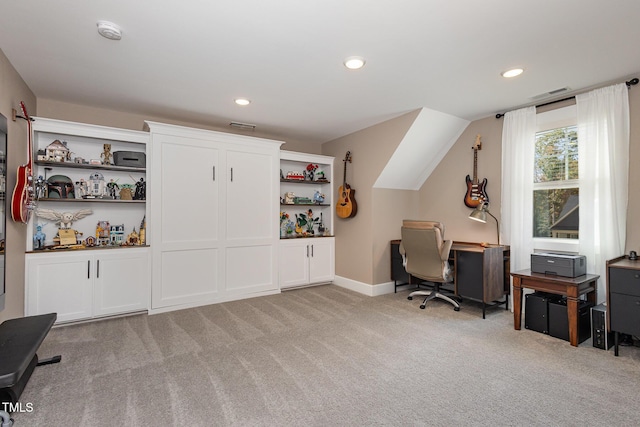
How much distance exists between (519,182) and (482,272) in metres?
1.14

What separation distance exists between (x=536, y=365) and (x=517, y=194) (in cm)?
195

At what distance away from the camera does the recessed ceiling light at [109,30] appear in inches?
78.5

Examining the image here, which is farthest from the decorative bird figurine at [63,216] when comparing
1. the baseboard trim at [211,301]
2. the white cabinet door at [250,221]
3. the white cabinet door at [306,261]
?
the white cabinet door at [306,261]

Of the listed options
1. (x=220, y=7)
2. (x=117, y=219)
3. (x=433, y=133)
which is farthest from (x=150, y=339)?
(x=433, y=133)

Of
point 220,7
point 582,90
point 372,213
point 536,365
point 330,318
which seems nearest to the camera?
point 220,7

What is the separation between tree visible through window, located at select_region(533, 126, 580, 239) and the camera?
3.36 meters

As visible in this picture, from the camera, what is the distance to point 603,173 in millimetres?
2951

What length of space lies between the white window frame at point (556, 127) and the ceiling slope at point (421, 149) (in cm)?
91

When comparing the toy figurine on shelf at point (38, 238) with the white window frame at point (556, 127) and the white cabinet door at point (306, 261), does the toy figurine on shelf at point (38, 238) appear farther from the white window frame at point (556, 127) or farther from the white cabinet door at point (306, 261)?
the white window frame at point (556, 127)

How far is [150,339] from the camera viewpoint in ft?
9.19

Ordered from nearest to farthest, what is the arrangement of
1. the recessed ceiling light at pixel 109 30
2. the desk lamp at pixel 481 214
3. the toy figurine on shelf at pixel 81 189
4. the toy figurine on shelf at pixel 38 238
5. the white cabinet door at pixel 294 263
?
1. the recessed ceiling light at pixel 109 30
2. the toy figurine on shelf at pixel 38 238
3. the toy figurine on shelf at pixel 81 189
4. the desk lamp at pixel 481 214
5. the white cabinet door at pixel 294 263

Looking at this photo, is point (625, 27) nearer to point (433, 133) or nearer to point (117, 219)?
point (433, 133)

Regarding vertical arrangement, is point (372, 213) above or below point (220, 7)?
below

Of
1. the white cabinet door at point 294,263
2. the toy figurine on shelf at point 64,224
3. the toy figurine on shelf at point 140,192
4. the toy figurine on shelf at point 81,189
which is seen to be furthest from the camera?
the white cabinet door at point 294,263
